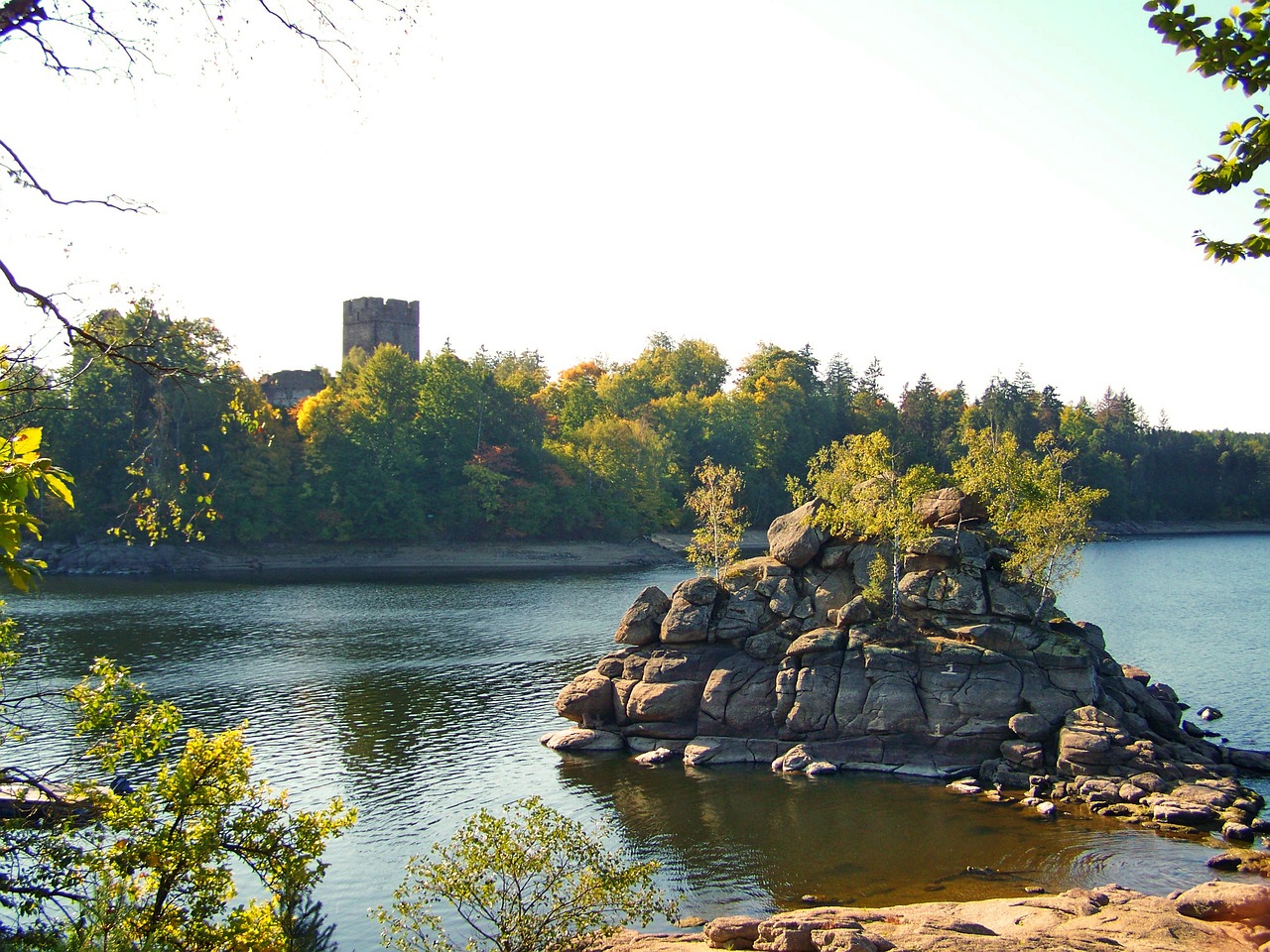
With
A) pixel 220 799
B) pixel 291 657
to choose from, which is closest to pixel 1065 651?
pixel 220 799

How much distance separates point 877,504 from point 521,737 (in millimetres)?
16100

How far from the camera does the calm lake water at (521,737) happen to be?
84.7 feet

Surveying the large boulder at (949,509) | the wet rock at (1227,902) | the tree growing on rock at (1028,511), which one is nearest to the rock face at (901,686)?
the large boulder at (949,509)

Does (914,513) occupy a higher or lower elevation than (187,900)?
higher

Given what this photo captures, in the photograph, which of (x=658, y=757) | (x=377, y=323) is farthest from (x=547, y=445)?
(x=658, y=757)

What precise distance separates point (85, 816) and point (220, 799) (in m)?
1.90

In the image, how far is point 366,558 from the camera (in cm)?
9250

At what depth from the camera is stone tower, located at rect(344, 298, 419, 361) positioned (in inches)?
5054

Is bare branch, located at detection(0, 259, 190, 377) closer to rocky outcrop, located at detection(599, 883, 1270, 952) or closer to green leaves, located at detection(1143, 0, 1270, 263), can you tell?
green leaves, located at detection(1143, 0, 1270, 263)

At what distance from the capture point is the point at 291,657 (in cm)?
4994

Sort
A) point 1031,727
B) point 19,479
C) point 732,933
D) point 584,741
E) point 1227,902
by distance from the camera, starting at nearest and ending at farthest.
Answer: point 19,479 < point 732,933 < point 1227,902 < point 1031,727 < point 584,741

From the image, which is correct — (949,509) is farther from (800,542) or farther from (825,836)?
(825,836)

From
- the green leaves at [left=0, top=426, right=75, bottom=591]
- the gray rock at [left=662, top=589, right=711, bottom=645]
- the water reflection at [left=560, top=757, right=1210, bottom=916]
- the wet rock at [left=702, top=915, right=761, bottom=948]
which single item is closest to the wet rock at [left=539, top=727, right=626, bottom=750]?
the water reflection at [left=560, top=757, right=1210, bottom=916]

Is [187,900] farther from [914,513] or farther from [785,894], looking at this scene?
[914,513]
